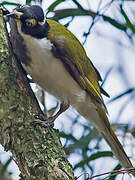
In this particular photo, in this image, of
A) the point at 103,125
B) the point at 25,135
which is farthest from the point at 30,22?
the point at 103,125

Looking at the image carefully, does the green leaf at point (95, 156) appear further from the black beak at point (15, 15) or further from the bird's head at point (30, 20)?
the black beak at point (15, 15)

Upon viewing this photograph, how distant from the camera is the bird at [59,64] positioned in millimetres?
1802

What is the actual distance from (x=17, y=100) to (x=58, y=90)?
428 millimetres

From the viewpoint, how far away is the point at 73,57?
6.43 ft

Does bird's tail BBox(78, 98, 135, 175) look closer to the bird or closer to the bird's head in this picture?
the bird

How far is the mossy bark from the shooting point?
1.54m

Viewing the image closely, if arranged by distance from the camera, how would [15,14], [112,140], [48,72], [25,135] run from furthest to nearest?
[112,140]
[48,72]
[15,14]
[25,135]

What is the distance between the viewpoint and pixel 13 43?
1798mm

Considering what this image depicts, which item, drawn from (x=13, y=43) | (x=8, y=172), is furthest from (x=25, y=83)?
(x=8, y=172)

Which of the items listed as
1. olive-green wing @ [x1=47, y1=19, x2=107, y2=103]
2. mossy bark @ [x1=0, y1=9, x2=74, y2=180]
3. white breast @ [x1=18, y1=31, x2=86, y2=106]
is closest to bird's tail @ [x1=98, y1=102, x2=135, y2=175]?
olive-green wing @ [x1=47, y1=19, x2=107, y2=103]

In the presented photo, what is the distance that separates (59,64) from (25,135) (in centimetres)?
44

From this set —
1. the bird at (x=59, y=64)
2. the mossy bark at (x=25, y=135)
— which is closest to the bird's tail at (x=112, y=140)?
the bird at (x=59, y=64)

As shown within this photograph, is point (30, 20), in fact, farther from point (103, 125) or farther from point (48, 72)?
point (103, 125)

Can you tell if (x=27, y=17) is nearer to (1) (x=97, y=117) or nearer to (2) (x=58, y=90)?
(2) (x=58, y=90)
